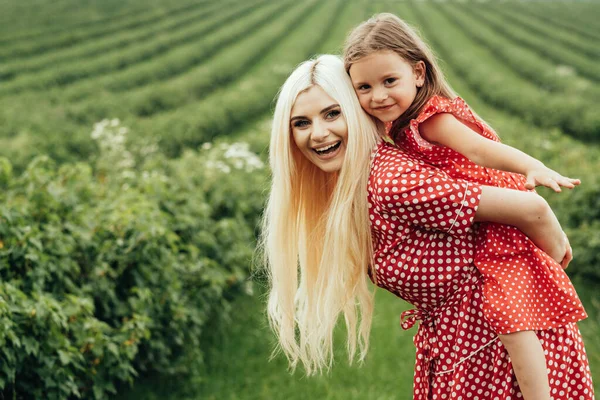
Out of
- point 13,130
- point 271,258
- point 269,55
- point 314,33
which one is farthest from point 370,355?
point 314,33

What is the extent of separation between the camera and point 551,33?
32094mm

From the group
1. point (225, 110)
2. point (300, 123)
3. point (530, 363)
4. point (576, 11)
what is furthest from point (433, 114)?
point (576, 11)

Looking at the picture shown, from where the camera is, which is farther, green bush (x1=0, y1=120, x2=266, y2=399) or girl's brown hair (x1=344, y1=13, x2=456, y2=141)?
green bush (x1=0, y1=120, x2=266, y2=399)

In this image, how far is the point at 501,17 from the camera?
39188 mm

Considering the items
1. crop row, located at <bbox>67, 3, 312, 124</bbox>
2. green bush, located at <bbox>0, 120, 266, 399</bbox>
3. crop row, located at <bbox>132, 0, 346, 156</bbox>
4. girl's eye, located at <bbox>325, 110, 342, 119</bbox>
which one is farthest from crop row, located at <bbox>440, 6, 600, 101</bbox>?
girl's eye, located at <bbox>325, 110, 342, 119</bbox>

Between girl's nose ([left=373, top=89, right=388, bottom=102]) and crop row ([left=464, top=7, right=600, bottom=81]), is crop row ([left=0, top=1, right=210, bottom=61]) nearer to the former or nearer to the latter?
crop row ([left=464, top=7, right=600, bottom=81])

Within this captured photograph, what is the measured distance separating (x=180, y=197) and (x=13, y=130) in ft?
29.7

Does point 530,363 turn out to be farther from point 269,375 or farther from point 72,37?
point 72,37

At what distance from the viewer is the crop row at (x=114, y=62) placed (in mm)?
19094

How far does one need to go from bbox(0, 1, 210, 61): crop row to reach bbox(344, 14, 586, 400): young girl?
77.6ft

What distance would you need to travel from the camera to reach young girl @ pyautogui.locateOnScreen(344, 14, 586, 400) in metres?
1.64

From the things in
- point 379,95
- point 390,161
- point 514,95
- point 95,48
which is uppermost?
point 379,95

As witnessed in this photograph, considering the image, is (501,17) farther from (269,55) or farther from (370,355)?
(370,355)

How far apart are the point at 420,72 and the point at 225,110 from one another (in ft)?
45.4
